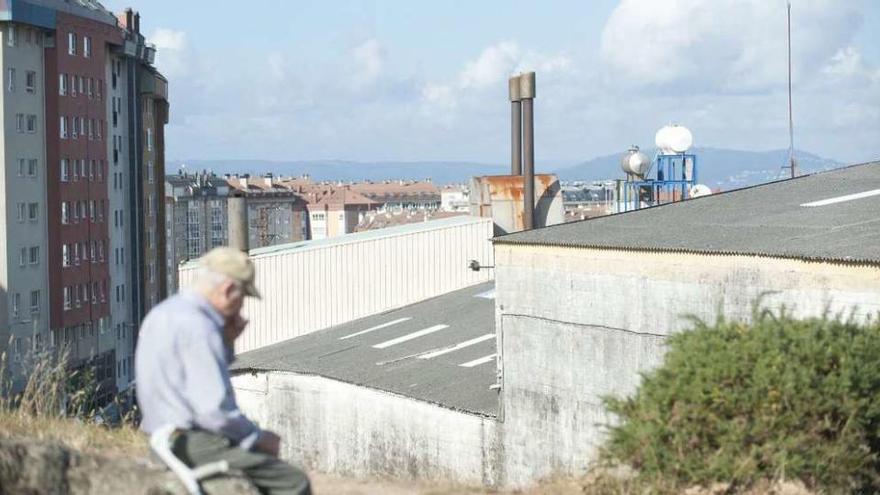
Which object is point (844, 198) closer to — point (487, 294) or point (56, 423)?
point (487, 294)

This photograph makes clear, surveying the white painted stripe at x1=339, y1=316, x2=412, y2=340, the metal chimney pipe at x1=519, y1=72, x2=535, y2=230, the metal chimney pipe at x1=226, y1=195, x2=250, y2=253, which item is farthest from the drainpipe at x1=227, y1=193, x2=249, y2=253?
the metal chimney pipe at x1=519, y1=72, x2=535, y2=230

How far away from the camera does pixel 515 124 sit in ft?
119

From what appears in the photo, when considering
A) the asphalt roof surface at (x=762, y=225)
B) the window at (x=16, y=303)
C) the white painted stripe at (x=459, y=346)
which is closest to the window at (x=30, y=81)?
the window at (x=16, y=303)

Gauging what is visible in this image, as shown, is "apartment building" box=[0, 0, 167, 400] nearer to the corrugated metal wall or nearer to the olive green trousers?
the corrugated metal wall

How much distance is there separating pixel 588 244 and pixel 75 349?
194ft

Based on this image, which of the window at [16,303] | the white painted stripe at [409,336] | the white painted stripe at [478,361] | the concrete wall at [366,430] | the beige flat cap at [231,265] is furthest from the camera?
the window at [16,303]

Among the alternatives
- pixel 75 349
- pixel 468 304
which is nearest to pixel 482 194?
pixel 468 304

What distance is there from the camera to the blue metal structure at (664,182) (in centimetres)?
3512

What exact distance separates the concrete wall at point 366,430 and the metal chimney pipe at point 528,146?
416 inches

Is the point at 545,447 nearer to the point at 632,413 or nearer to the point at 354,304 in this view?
Result: the point at 632,413

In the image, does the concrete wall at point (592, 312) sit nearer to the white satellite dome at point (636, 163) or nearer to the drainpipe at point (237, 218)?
the drainpipe at point (237, 218)

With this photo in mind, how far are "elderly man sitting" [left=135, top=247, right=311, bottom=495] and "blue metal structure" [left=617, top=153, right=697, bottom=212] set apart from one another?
2933 cm

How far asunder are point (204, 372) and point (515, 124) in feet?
101

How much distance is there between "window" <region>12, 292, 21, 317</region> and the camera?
66812mm
